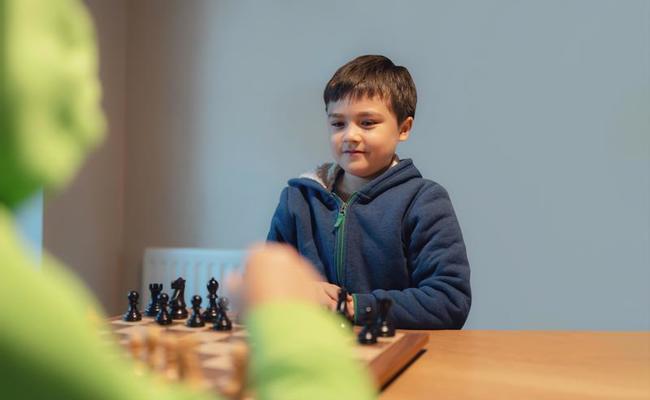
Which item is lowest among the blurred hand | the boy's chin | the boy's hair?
the blurred hand

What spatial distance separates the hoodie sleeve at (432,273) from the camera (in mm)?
1328

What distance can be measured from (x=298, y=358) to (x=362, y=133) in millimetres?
1258

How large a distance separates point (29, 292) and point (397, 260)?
4.39 feet

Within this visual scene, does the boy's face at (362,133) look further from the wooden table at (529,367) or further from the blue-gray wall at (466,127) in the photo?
the blue-gray wall at (466,127)

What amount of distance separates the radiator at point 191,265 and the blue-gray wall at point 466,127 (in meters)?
0.13

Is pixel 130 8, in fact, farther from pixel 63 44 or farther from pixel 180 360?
pixel 63 44

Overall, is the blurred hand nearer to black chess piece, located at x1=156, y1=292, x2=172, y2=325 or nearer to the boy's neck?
black chess piece, located at x1=156, y1=292, x2=172, y2=325

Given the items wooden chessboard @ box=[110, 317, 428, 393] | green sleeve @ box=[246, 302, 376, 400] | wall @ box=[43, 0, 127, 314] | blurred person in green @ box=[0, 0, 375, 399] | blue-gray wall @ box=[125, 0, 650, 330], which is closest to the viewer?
blurred person in green @ box=[0, 0, 375, 399]

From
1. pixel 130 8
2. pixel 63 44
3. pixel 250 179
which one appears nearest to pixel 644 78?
pixel 250 179

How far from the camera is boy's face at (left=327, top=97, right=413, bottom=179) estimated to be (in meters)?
1.62

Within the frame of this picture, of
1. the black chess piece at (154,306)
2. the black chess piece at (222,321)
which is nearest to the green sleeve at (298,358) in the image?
the black chess piece at (222,321)

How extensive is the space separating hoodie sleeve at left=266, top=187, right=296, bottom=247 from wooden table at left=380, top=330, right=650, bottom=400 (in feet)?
1.98

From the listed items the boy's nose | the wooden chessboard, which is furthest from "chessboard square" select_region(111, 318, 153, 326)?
the boy's nose

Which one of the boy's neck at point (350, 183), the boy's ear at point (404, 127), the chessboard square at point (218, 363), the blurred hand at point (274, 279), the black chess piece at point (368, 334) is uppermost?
the boy's ear at point (404, 127)
